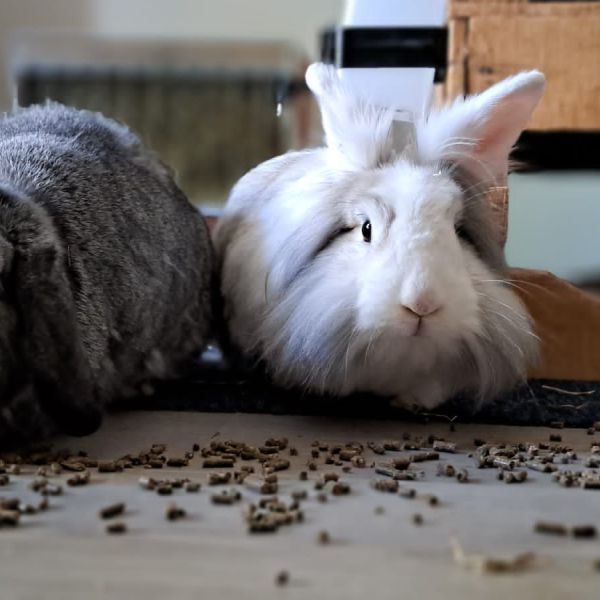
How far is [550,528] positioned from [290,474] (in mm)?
378

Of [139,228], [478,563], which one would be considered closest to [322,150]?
[139,228]

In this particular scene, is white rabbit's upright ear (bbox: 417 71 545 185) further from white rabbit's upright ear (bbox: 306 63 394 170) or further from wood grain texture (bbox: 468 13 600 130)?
wood grain texture (bbox: 468 13 600 130)

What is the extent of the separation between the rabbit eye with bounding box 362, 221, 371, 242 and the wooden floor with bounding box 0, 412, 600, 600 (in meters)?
0.42

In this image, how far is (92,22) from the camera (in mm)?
4551

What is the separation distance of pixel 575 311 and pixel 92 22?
3.37m

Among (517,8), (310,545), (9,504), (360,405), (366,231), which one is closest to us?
(310,545)

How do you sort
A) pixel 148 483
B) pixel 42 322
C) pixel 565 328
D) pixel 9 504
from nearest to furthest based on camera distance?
pixel 9 504 → pixel 148 483 → pixel 42 322 → pixel 565 328

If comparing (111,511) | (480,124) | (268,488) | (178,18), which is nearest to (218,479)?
(268,488)

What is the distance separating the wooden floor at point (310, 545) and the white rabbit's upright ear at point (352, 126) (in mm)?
590

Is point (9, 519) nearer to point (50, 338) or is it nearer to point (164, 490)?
point (164, 490)

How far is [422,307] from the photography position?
4.49 feet

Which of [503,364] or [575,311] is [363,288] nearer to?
[503,364]

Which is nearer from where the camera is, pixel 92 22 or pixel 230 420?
pixel 230 420

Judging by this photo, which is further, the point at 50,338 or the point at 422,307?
Result: the point at 422,307
